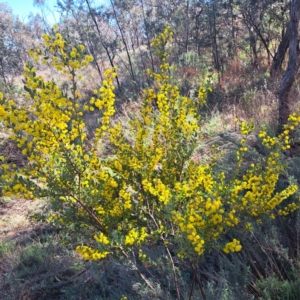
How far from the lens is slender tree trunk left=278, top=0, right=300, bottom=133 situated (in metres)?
3.91

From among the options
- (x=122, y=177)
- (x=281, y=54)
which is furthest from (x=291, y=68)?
(x=281, y=54)

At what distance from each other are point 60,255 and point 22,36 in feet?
82.7

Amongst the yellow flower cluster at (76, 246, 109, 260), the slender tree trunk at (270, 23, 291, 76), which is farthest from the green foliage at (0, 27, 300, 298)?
the slender tree trunk at (270, 23, 291, 76)

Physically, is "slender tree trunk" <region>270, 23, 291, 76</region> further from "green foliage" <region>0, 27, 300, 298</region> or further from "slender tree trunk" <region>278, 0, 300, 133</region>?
"green foliage" <region>0, 27, 300, 298</region>

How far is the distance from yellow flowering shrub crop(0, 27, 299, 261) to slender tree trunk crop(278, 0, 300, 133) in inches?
89.1

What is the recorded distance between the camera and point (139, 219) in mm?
2256

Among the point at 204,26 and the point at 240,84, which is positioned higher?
the point at 204,26

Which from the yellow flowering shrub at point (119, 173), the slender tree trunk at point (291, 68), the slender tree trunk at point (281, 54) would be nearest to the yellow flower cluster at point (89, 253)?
the yellow flowering shrub at point (119, 173)

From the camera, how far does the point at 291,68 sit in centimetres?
409

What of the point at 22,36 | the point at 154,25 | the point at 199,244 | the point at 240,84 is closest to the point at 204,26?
the point at 154,25

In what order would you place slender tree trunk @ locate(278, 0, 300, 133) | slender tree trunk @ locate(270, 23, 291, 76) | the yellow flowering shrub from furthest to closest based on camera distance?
slender tree trunk @ locate(270, 23, 291, 76)
slender tree trunk @ locate(278, 0, 300, 133)
the yellow flowering shrub

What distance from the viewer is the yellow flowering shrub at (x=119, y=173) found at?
63.1 inches

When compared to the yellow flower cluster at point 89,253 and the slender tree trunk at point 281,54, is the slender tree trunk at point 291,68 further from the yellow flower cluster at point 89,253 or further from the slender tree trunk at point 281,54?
the yellow flower cluster at point 89,253

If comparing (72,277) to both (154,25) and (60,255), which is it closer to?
(60,255)
